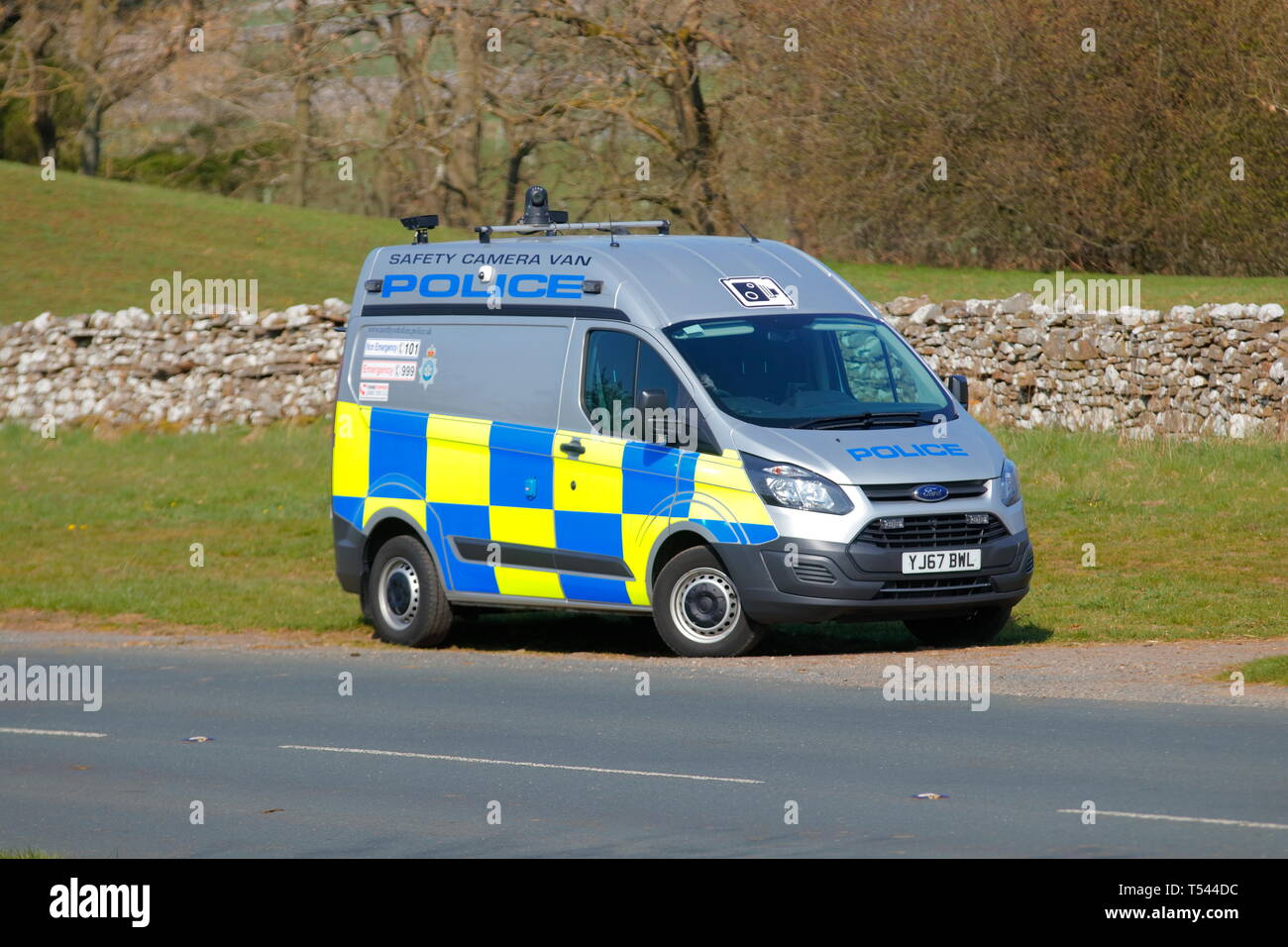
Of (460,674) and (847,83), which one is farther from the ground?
(847,83)

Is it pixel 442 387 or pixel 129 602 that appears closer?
pixel 442 387

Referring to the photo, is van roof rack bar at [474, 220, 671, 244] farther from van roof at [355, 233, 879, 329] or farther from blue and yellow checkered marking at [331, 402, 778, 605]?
blue and yellow checkered marking at [331, 402, 778, 605]

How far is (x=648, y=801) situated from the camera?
834cm

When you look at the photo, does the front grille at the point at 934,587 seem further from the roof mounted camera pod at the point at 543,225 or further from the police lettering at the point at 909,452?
the roof mounted camera pod at the point at 543,225

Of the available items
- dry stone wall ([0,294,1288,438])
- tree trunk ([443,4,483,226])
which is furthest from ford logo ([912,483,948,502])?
tree trunk ([443,4,483,226])

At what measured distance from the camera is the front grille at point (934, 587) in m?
11.9

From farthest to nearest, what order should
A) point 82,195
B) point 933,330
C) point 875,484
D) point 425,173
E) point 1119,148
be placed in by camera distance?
1. point 82,195
2. point 425,173
3. point 1119,148
4. point 933,330
5. point 875,484

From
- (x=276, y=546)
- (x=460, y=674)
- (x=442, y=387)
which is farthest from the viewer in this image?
(x=276, y=546)

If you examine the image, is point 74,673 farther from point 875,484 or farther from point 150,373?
point 150,373

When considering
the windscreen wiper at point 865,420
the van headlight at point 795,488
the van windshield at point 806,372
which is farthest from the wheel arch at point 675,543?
the windscreen wiper at point 865,420

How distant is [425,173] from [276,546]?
27042 mm

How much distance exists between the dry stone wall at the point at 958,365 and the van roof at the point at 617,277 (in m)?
10.7

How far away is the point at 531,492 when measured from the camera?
43.2ft

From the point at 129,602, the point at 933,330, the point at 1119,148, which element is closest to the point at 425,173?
the point at 1119,148
